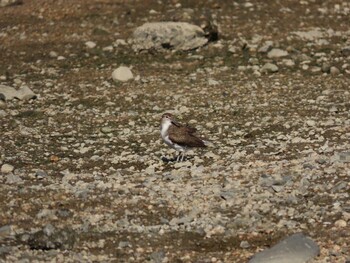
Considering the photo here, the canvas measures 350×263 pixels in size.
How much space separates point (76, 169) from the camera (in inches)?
697

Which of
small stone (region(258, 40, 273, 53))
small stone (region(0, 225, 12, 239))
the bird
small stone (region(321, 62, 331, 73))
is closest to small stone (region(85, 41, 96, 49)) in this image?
small stone (region(258, 40, 273, 53))

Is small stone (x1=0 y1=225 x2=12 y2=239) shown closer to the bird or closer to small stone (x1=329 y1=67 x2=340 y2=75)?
the bird

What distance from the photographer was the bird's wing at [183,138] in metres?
17.2

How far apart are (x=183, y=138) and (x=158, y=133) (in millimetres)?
3248

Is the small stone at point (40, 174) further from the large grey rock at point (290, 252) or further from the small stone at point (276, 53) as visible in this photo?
the small stone at point (276, 53)

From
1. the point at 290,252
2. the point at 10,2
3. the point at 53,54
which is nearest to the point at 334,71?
the point at 53,54

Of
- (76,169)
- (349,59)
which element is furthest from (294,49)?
(76,169)

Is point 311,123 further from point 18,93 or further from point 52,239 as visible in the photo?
point 18,93

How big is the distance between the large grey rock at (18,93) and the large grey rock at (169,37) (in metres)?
5.16

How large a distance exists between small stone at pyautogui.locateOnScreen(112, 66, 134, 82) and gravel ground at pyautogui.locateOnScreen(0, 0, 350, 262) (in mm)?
240

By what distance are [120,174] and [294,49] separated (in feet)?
40.9

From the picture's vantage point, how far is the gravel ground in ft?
45.1

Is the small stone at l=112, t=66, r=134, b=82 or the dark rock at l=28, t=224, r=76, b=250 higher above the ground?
the dark rock at l=28, t=224, r=76, b=250

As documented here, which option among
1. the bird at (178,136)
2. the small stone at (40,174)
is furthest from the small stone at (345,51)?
the small stone at (40,174)
